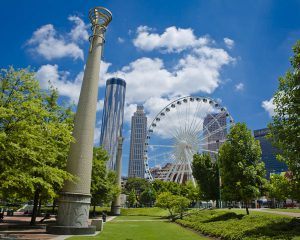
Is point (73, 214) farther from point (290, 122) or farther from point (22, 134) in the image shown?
point (290, 122)

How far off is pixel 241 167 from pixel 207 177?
934 inches

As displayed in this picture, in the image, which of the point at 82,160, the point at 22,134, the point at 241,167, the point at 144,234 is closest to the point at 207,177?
the point at 241,167

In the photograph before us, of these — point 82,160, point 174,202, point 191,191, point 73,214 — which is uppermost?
point 82,160

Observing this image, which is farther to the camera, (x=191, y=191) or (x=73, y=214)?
(x=191, y=191)

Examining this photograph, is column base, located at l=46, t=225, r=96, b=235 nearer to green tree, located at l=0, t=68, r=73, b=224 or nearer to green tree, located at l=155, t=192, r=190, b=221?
green tree, located at l=0, t=68, r=73, b=224

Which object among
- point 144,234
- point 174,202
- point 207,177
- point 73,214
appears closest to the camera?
point 73,214

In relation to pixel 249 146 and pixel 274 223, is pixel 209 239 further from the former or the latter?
pixel 249 146

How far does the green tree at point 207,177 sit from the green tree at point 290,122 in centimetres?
3401

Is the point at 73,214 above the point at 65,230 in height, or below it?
above

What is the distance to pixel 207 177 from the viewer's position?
51562mm

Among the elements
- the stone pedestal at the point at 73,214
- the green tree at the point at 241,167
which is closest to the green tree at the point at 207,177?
the green tree at the point at 241,167

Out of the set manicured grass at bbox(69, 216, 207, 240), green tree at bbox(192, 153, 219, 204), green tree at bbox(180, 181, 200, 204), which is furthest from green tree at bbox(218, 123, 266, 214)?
green tree at bbox(180, 181, 200, 204)

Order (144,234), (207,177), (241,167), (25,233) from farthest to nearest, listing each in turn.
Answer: (207,177) < (241,167) < (144,234) < (25,233)

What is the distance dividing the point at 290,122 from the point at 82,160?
1492 cm
